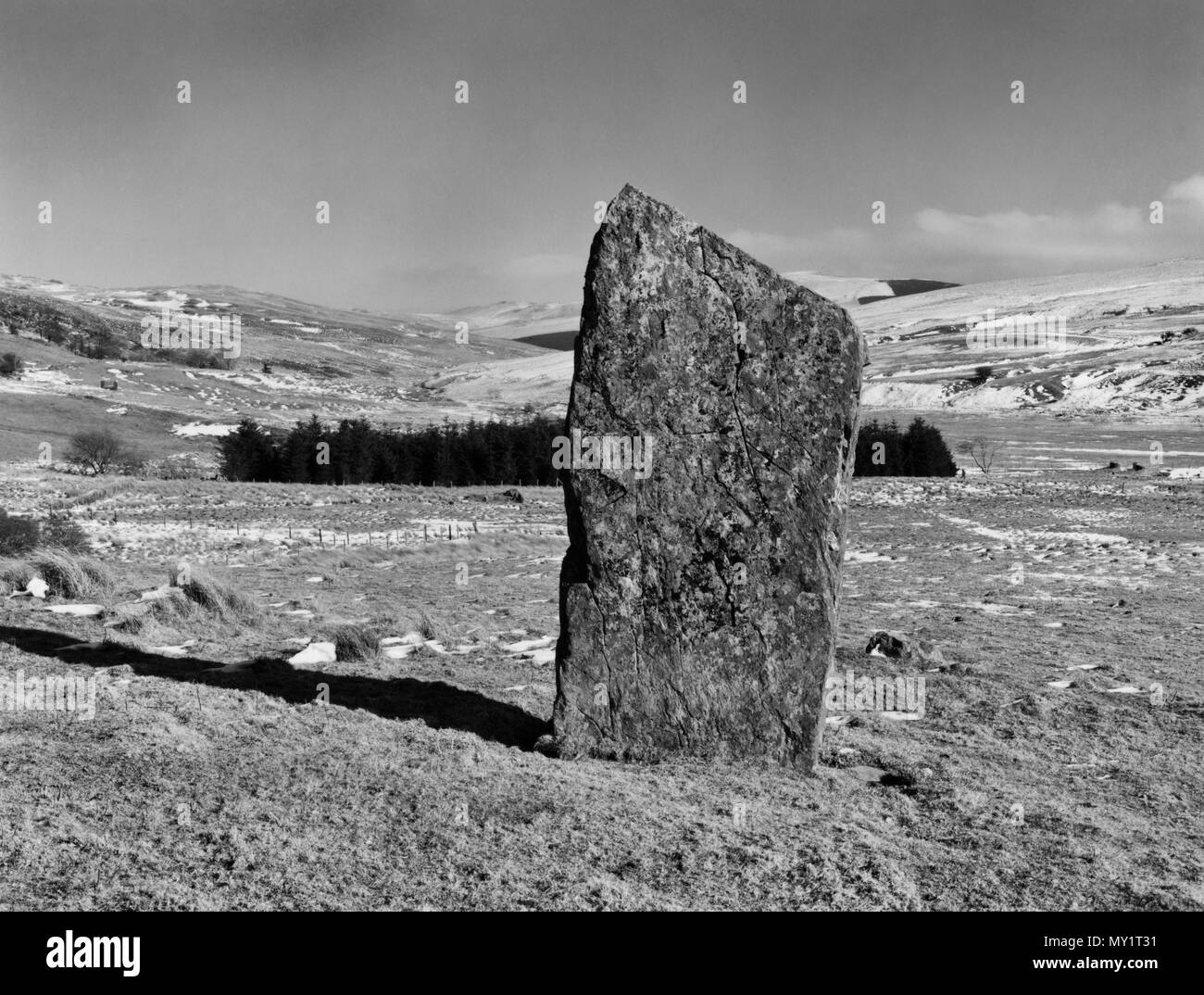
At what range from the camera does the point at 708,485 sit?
771 centimetres

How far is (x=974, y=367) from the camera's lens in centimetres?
12850

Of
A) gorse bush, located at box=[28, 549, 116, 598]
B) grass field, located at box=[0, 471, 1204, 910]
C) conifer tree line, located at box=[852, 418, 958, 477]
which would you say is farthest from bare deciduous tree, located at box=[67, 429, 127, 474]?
grass field, located at box=[0, 471, 1204, 910]

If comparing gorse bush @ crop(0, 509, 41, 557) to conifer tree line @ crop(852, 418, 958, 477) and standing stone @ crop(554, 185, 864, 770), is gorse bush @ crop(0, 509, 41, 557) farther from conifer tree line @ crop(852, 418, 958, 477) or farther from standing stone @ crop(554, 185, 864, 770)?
conifer tree line @ crop(852, 418, 958, 477)

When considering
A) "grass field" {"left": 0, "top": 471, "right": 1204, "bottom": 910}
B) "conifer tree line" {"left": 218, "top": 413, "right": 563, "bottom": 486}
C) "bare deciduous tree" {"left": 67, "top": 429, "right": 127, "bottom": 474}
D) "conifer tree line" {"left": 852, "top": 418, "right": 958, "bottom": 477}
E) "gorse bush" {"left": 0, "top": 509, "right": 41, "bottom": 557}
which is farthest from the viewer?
"conifer tree line" {"left": 852, "top": 418, "right": 958, "bottom": 477}

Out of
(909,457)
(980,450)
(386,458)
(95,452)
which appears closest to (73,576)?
(386,458)

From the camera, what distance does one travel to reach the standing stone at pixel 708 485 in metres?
7.65

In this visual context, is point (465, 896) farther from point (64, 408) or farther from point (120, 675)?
point (64, 408)

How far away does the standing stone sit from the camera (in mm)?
7652

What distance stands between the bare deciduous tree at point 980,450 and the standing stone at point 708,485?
192 ft

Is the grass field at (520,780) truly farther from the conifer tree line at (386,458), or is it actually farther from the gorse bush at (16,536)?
the conifer tree line at (386,458)

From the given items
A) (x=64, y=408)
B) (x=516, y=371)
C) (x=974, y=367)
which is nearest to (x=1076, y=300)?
(x=974, y=367)

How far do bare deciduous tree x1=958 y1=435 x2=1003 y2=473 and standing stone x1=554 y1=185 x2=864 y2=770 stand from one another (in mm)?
58641

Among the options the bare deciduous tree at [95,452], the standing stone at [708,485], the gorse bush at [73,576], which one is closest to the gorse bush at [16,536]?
the gorse bush at [73,576]

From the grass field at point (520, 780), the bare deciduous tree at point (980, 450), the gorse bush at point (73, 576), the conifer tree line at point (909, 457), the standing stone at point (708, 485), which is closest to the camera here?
the grass field at point (520, 780)
